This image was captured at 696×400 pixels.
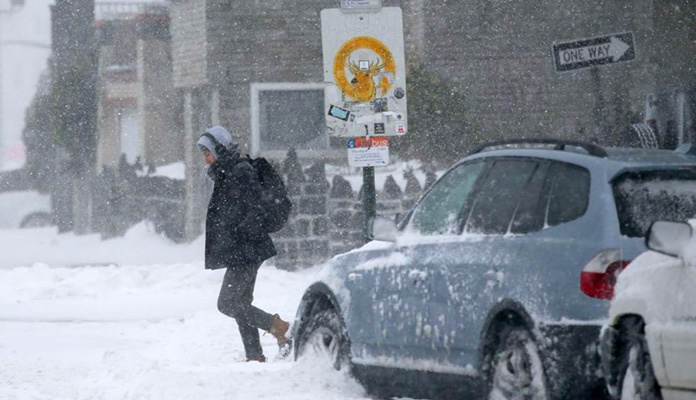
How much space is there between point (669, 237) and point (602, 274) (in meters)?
0.67

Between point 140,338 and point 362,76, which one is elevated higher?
point 362,76

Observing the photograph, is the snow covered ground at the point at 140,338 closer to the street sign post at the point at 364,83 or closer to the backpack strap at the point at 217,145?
the backpack strap at the point at 217,145

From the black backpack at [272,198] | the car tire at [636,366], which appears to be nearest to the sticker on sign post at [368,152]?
the black backpack at [272,198]

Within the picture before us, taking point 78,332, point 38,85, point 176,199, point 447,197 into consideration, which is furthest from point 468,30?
point 38,85

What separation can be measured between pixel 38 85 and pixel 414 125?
1273 inches

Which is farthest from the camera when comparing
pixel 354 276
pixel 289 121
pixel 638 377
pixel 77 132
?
pixel 77 132

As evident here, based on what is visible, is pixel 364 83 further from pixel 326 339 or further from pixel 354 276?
pixel 354 276

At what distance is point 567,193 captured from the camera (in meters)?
7.00

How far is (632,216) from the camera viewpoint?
21.7 feet

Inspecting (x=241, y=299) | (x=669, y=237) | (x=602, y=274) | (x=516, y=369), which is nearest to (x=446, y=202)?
(x=516, y=369)

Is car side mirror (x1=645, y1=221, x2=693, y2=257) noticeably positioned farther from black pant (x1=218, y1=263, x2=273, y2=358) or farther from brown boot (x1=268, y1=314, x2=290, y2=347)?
brown boot (x1=268, y1=314, x2=290, y2=347)

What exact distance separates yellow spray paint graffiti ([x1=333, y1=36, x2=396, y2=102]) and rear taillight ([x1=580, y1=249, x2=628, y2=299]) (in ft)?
18.9

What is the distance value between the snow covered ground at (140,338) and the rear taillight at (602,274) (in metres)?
2.34

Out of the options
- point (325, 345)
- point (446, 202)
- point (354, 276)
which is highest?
point (446, 202)
